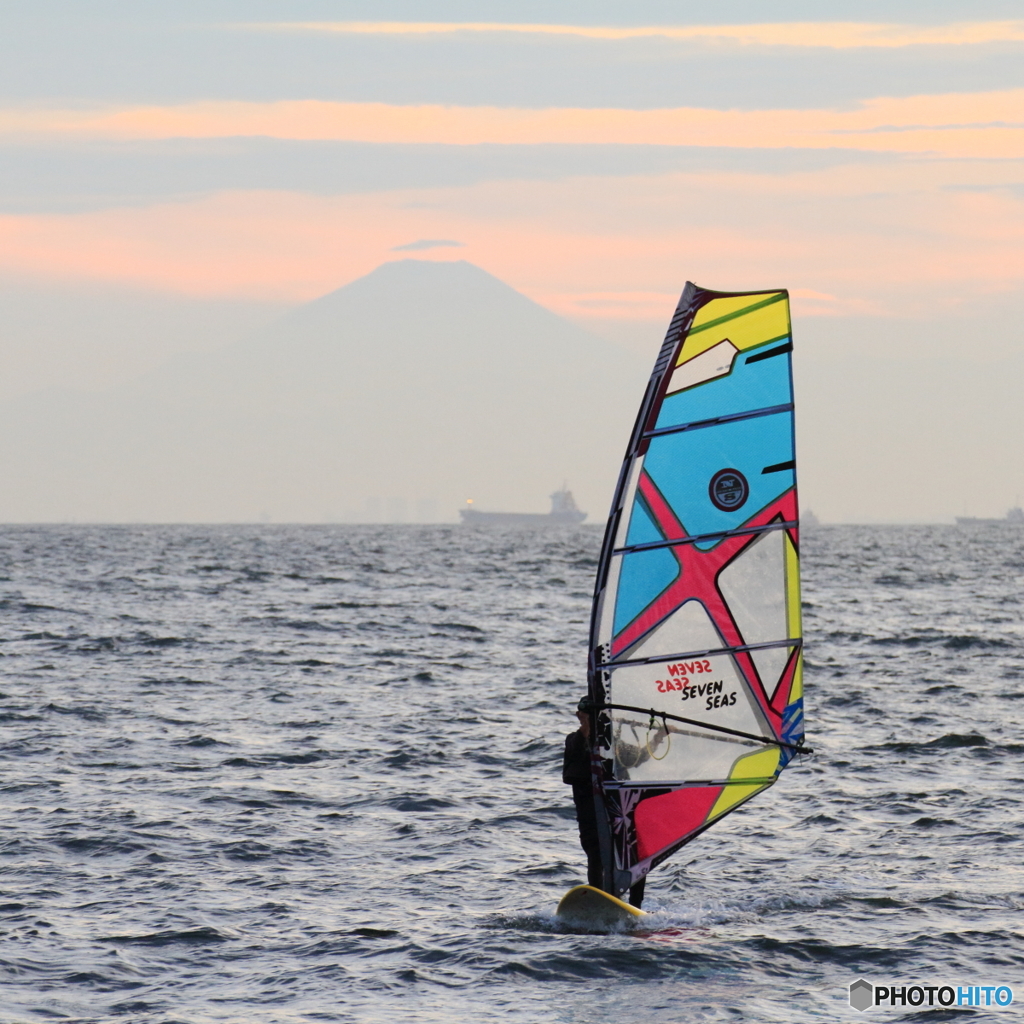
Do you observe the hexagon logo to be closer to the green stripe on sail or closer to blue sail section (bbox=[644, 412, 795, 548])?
blue sail section (bbox=[644, 412, 795, 548])

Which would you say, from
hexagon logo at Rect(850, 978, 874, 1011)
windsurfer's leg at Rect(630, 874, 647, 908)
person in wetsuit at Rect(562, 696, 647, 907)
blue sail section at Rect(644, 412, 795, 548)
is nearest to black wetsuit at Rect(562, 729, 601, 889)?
person in wetsuit at Rect(562, 696, 647, 907)

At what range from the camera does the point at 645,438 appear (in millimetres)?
11039

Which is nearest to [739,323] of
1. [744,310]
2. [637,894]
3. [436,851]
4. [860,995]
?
[744,310]

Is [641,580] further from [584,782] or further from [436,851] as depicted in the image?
[436,851]

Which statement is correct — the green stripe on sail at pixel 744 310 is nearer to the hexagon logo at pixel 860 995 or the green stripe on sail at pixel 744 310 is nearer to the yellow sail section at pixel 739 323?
the yellow sail section at pixel 739 323

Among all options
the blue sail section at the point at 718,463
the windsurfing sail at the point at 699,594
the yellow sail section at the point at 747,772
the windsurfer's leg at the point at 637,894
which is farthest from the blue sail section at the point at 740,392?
the windsurfer's leg at the point at 637,894

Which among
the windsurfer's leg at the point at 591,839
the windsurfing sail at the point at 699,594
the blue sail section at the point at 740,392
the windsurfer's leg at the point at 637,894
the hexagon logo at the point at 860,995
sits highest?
the blue sail section at the point at 740,392

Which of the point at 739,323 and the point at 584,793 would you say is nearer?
the point at 739,323

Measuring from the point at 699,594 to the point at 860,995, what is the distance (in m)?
3.25

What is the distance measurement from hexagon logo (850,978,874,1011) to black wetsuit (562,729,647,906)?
220 cm

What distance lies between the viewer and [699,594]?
37.5ft

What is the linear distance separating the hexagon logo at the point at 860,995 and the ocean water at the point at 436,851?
0.13 meters

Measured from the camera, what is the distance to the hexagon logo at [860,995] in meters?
9.92

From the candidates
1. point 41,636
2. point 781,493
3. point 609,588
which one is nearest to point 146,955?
point 609,588
